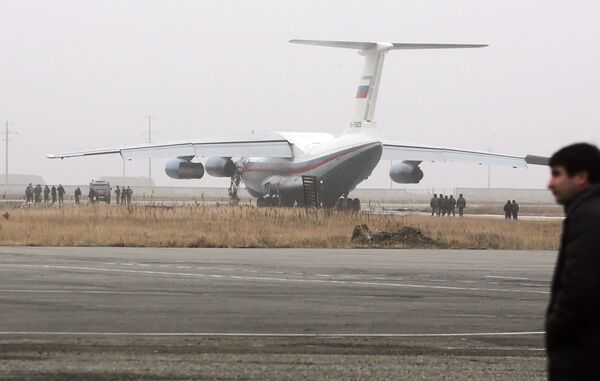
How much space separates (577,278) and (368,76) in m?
55.4

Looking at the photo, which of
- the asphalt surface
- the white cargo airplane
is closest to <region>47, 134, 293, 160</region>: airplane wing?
the white cargo airplane

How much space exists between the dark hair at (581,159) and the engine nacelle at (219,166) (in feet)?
191

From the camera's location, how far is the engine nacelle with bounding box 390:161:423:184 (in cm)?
5938

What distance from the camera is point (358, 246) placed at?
1254 inches

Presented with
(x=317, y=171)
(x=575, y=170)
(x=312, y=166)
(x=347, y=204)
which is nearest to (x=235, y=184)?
(x=347, y=204)

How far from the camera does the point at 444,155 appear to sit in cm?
5891

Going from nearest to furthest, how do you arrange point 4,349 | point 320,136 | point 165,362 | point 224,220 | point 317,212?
1. point 165,362
2. point 4,349
3. point 224,220
4. point 317,212
5. point 320,136

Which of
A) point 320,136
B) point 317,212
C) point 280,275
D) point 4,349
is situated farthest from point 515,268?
point 320,136

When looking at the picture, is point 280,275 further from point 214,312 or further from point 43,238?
point 43,238

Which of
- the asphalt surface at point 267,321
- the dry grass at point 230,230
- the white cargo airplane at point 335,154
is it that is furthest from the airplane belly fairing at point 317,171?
the asphalt surface at point 267,321

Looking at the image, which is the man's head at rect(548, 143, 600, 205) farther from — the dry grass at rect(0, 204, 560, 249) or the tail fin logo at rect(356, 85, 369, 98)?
the tail fin logo at rect(356, 85, 369, 98)

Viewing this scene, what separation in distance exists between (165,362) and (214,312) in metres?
3.95

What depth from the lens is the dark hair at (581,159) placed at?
5.25 meters

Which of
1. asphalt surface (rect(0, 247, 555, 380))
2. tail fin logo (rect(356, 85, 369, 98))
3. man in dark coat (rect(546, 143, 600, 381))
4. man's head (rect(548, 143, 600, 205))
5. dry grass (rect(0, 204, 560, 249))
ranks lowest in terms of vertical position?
dry grass (rect(0, 204, 560, 249))
